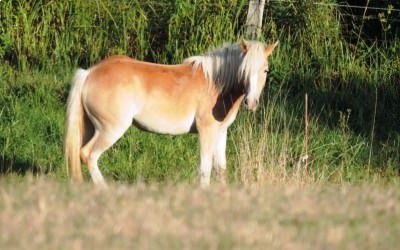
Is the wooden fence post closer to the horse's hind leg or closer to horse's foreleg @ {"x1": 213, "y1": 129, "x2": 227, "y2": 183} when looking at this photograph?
horse's foreleg @ {"x1": 213, "y1": 129, "x2": 227, "y2": 183}

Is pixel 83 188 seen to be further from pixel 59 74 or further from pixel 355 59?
pixel 355 59

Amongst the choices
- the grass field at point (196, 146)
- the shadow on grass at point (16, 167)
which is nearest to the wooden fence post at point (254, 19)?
the grass field at point (196, 146)

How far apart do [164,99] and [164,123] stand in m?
0.23

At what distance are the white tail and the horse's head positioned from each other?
4.96 feet

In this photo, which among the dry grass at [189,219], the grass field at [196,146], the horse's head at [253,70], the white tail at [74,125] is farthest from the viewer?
the white tail at [74,125]

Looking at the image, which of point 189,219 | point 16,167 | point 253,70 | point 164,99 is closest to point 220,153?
point 164,99

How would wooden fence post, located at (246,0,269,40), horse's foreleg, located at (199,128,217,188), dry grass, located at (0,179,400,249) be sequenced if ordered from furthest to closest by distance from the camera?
wooden fence post, located at (246,0,269,40), horse's foreleg, located at (199,128,217,188), dry grass, located at (0,179,400,249)

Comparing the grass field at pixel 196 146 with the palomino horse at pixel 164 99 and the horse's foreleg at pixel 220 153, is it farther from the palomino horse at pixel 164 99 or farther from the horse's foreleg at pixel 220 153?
the palomino horse at pixel 164 99

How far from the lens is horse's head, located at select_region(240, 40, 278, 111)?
8789 mm

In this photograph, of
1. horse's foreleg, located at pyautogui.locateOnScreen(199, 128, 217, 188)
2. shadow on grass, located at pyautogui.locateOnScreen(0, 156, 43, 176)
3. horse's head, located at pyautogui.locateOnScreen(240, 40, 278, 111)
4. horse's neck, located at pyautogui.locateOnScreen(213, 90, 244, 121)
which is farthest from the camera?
shadow on grass, located at pyautogui.locateOnScreen(0, 156, 43, 176)

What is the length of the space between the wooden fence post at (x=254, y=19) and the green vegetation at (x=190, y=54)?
20 cm

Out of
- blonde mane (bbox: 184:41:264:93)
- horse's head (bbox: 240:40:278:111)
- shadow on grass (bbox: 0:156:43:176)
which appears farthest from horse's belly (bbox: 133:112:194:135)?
shadow on grass (bbox: 0:156:43:176)

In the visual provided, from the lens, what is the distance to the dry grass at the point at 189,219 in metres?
4.59

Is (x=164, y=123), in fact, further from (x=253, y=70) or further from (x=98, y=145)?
(x=253, y=70)
